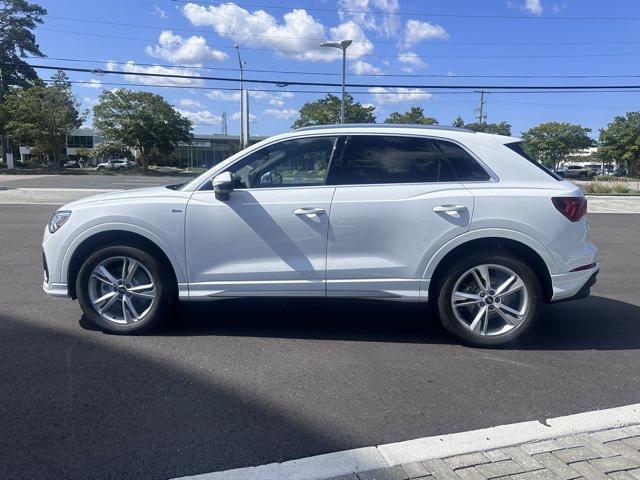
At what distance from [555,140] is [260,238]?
70.4 metres

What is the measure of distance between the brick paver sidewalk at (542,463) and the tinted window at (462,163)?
7.31 feet

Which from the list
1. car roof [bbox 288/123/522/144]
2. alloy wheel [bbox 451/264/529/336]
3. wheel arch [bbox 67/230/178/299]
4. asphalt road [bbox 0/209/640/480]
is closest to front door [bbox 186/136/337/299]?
wheel arch [bbox 67/230/178/299]

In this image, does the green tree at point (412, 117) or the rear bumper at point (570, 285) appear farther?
the green tree at point (412, 117)

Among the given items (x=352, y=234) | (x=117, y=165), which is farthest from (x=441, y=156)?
(x=117, y=165)

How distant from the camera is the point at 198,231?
14.8 feet

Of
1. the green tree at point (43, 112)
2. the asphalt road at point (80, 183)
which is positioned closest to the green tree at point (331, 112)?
the asphalt road at point (80, 183)

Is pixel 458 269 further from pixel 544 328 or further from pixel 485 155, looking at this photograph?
pixel 544 328

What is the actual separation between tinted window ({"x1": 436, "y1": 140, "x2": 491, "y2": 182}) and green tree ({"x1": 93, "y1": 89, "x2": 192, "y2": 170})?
55.4 meters

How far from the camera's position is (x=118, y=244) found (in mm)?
4602

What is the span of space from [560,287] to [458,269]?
87cm

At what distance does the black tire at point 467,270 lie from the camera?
440 cm

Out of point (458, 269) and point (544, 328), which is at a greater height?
point (458, 269)

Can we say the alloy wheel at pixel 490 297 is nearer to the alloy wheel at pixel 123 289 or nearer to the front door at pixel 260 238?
the front door at pixel 260 238

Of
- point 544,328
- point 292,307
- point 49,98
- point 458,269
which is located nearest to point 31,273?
point 292,307
